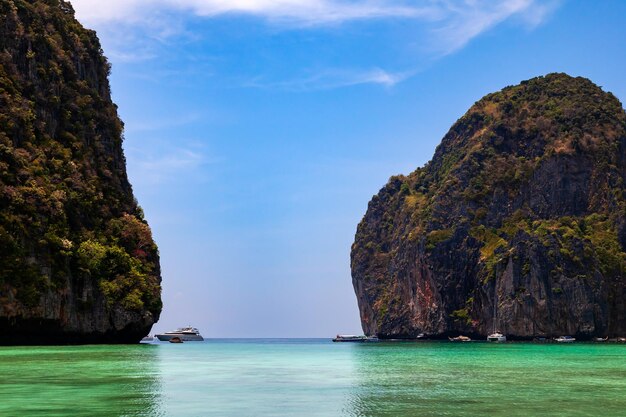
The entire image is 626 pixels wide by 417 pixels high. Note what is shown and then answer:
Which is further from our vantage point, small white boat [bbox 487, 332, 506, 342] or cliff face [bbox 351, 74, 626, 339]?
cliff face [bbox 351, 74, 626, 339]

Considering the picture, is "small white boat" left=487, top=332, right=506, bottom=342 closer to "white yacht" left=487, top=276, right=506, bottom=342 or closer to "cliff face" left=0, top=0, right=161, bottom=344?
"white yacht" left=487, top=276, right=506, bottom=342

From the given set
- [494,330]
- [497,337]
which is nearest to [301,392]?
[497,337]

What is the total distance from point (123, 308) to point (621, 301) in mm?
93966

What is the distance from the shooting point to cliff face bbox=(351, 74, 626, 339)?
413ft

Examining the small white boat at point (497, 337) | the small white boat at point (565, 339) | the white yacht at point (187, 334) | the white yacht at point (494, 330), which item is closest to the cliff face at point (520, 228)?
the white yacht at point (494, 330)

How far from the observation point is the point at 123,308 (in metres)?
74.9

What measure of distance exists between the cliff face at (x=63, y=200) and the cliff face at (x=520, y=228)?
73.5 meters

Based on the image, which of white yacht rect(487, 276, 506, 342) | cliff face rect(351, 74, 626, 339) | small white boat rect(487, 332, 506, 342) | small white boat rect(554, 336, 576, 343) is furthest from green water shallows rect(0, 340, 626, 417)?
cliff face rect(351, 74, 626, 339)

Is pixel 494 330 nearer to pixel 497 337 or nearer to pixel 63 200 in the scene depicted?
pixel 497 337

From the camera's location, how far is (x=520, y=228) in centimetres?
13812

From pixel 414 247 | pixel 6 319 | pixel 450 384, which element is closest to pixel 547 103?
pixel 414 247

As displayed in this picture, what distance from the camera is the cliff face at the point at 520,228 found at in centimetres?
12581

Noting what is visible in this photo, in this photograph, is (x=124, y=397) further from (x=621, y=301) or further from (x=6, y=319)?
(x=621, y=301)

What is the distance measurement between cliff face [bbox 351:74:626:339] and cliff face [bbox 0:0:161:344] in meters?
73.5
